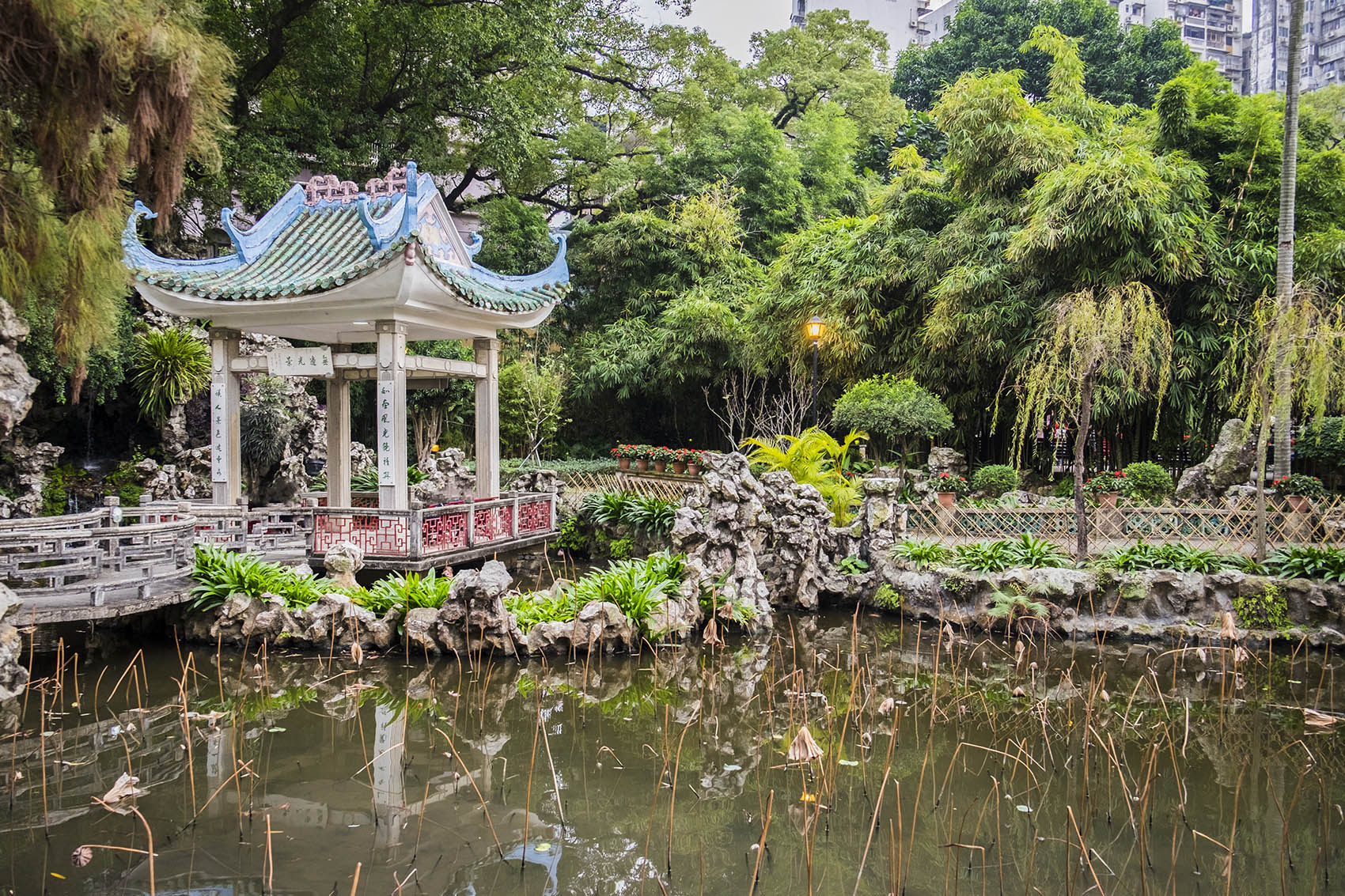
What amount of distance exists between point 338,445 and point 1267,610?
10.5 metres

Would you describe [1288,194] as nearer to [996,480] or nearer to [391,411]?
[996,480]

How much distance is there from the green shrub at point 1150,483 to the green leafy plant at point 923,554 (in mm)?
3821

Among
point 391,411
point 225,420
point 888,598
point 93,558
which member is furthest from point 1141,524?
point 93,558

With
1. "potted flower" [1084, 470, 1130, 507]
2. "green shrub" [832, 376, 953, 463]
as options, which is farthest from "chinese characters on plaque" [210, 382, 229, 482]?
"potted flower" [1084, 470, 1130, 507]

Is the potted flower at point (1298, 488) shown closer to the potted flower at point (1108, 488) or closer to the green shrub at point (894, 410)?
the potted flower at point (1108, 488)

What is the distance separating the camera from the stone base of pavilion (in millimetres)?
9117

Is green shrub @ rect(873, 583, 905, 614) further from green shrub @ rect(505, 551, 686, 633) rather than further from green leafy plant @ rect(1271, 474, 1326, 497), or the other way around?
green leafy plant @ rect(1271, 474, 1326, 497)

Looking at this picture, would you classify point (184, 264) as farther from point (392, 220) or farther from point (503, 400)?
point (503, 400)

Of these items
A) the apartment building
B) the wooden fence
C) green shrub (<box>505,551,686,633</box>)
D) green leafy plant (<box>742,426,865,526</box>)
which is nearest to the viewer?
green shrub (<box>505,551,686,633</box>)

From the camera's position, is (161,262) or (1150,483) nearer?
(161,262)

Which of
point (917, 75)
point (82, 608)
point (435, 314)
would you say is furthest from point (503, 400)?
point (917, 75)

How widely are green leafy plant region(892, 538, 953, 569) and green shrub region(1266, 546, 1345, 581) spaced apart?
3.03 m

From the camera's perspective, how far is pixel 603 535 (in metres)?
12.8

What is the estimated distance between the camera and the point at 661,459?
14.2 meters
